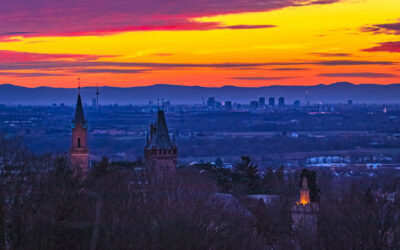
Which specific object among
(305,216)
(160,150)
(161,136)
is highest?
(161,136)

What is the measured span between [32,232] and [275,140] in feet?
547

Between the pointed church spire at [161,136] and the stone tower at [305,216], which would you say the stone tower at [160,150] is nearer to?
the pointed church spire at [161,136]

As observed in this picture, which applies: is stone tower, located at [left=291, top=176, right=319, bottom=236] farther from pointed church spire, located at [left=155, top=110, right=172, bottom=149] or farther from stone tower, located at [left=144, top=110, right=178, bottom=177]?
pointed church spire, located at [left=155, top=110, right=172, bottom=149]

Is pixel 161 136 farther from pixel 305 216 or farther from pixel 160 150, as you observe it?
pixel 305 216

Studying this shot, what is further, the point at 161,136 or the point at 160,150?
the point at 161,136

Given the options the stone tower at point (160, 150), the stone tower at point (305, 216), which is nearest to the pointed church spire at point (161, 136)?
the stone tower at point (160, 150)

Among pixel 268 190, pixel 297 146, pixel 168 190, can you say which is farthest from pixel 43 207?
pixel 297 146

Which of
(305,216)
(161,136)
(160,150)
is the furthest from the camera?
(161,136)

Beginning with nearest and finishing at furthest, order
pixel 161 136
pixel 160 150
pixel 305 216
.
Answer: pixel 305 216
pixel 160 150
pixel 161 136

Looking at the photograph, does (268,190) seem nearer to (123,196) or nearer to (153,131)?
(153,131)

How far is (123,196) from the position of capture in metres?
33.9

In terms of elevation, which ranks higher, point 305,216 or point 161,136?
point 161,136

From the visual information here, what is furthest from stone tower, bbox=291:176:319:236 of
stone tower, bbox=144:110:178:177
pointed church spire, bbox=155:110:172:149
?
pointed church spire, bbox=155:110:172:149

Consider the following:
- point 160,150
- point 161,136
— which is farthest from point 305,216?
point 161,136
